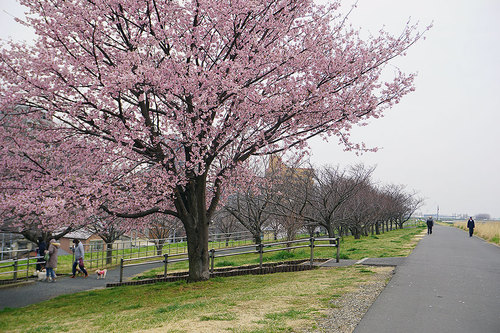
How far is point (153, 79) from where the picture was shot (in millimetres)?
9492

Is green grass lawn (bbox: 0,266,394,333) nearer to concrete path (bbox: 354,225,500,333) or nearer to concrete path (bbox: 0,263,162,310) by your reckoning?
concrete path (bbox: 354,225,500,333)

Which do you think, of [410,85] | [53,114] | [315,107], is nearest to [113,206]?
[53,114]

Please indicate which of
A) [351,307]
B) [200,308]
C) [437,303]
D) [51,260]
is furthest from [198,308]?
[51,260]

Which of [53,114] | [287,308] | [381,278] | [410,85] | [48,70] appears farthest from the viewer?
[410,85]

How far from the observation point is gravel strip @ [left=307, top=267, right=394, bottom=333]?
5191 millimetres

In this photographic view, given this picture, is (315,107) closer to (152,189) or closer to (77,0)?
(152,189)

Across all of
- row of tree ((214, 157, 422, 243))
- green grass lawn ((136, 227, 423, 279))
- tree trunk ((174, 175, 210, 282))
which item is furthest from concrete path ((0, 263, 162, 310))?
row of tree ((214, 157, 422, 243))

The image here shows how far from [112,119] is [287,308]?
7758 mm

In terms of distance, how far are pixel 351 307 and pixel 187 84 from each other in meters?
6.61

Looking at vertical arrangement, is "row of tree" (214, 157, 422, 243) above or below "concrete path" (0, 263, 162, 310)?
above

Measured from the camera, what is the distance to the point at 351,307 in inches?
247

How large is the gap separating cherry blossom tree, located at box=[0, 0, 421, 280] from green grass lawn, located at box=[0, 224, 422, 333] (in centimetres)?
220

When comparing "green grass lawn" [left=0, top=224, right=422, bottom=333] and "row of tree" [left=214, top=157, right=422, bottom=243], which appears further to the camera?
"row of tree" [left=214, top=157, right=422, bottom=243]

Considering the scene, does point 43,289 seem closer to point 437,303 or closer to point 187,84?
point 187,84
